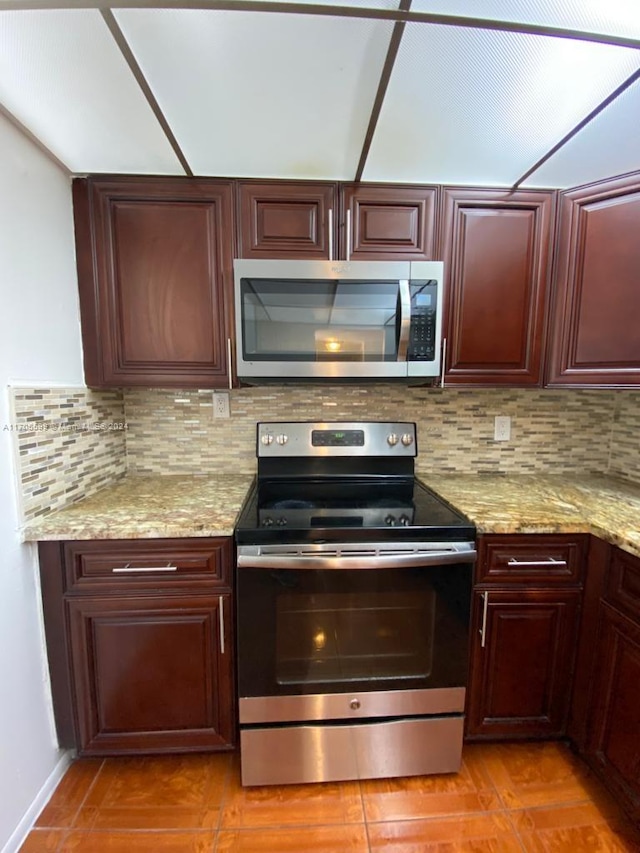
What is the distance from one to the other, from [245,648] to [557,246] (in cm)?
189

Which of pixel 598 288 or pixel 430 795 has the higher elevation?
pixel 598 288

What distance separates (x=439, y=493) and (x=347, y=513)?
45 centimetres

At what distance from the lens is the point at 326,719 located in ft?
4.02

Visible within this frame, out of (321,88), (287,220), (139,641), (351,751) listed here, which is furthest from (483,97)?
(351,751)

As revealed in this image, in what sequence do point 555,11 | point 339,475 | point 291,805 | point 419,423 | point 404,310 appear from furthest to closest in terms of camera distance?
point 419,423
point 339,475
point 404,310
point 291,805
point 555,11

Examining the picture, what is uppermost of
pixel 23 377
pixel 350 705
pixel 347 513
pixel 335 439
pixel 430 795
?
pixel 23 377

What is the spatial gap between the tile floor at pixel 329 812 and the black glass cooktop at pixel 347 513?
0.87 metres

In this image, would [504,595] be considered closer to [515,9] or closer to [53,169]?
[515,9]

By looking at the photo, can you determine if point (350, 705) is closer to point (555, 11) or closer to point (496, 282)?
point (496, 282)

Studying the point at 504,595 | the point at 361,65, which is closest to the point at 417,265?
the point at 361,65

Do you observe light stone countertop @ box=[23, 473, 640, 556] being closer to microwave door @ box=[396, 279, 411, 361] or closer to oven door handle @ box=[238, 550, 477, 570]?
oven door handle @ box=[238, 550, 477, 570]

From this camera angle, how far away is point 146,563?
1.20 m

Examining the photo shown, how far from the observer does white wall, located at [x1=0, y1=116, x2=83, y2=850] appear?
1060 mm

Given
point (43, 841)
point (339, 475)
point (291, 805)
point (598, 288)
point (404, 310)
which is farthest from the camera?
point (339, 475)
